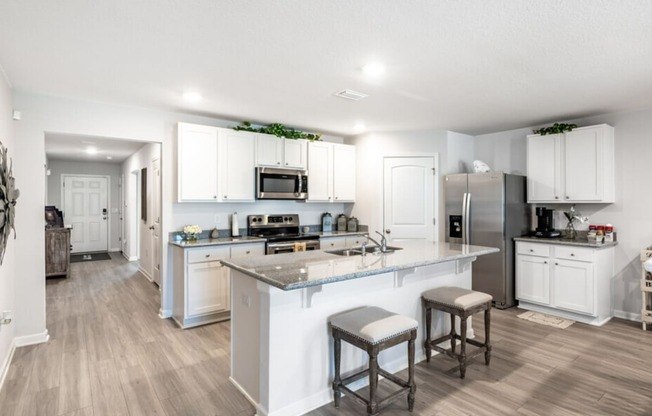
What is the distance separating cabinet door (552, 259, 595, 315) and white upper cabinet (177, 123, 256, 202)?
380 cm

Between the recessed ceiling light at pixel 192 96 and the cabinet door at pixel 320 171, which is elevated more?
the recessed ceiling light at pixel 192 96

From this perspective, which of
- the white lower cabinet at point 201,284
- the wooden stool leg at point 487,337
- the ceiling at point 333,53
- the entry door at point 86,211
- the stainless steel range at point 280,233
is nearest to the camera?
the ceiling at point 333,53

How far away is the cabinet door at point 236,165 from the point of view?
437 cm

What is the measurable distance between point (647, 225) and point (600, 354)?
1.84 m

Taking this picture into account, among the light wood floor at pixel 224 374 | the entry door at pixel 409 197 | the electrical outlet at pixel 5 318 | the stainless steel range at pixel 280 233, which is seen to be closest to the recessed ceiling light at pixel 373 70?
the stainless steel range at pixel 280 233

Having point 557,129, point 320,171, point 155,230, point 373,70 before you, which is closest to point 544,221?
point 557,129

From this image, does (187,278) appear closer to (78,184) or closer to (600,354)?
(600,354)

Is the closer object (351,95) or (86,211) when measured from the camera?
(351,95)

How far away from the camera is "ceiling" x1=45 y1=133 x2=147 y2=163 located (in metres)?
5.66

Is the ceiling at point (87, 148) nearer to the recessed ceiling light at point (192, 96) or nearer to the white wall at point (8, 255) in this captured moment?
the white wall at point (8, 255)

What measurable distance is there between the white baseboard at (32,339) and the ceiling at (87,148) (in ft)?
8.82

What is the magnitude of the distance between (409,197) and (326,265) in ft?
10.6

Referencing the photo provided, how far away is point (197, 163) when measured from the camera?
4.20m

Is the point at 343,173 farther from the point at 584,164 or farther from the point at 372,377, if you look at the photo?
the point at 372,377
